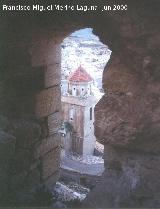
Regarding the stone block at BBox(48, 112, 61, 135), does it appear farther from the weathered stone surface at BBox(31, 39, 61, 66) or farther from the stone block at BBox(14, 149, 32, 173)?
the weathered stone surface at BBox(31, 39, 61, 66)

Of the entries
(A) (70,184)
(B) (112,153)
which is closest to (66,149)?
(A) (70,184)

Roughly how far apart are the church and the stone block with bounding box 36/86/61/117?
69.3 ft

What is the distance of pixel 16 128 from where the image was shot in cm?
395

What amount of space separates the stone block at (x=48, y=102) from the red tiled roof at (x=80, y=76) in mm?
20684

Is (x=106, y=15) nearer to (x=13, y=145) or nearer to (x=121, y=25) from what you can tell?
(x=121, y=25)

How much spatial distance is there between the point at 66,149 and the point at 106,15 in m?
24.3

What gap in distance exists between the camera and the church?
1033 inches

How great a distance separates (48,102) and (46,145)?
0.47 meters

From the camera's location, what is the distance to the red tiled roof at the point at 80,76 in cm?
2527

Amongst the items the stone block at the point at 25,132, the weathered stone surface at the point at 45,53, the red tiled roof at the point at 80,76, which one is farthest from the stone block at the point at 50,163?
the red tiled roof at the point at 80,76

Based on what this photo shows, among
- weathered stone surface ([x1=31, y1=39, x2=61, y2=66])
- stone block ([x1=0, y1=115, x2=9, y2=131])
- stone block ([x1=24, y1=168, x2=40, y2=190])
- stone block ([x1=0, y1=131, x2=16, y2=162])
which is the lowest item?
stone block ([x1=24, y1=168, x2=40, y2=190])

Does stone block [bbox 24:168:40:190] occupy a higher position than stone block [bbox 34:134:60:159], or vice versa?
stone block [bbox 34:134:60:159]

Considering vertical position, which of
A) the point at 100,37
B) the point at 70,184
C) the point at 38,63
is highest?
the point at 100,37

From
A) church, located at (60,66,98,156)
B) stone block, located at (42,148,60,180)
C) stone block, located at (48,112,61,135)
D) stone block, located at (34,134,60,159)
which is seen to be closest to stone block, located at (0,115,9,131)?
stone block, located at (34,134,60,159)
